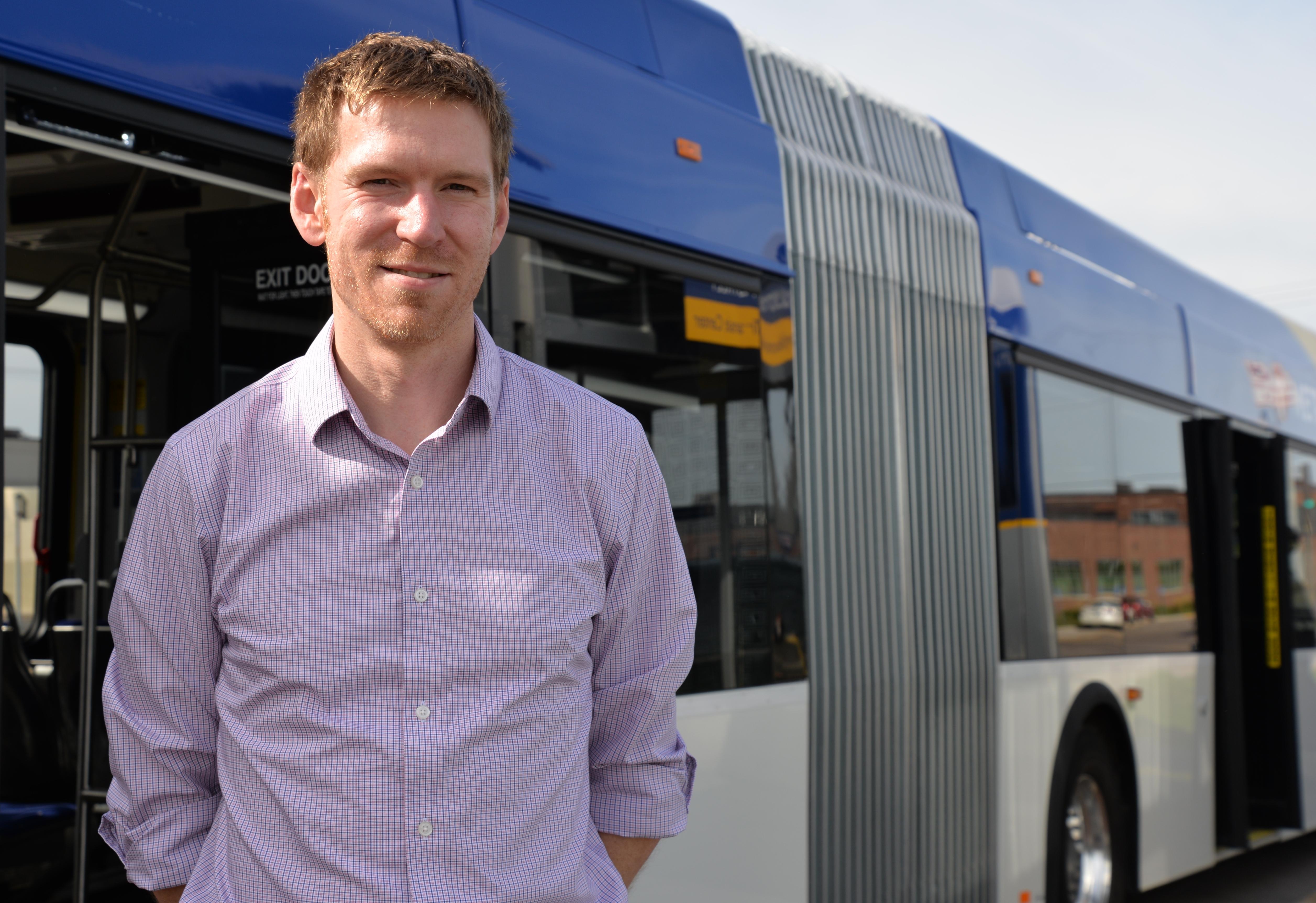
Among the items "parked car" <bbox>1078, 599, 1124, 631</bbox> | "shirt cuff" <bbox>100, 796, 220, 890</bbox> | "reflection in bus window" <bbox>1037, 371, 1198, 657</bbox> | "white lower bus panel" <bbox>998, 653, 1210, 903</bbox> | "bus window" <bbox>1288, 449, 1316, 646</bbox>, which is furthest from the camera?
"bus window" <bbox>1288, 449, 1316, 646</bbox>

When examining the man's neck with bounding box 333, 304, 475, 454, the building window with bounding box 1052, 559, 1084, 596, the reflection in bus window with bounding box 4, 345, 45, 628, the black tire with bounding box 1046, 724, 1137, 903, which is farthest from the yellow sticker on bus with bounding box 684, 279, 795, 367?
the reflection in bus window with bounding box 4, 345, 45, 628

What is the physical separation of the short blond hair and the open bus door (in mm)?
5698

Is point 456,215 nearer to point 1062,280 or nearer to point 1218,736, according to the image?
point 1062,280

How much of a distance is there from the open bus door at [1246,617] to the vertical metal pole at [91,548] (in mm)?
5229

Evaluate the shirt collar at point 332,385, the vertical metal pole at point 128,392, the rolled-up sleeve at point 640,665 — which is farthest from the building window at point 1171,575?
the shirt collar at point 332,385

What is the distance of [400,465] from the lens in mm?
1737

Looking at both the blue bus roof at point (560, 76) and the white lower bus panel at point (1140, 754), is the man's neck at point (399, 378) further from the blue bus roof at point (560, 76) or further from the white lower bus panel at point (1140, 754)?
the white lower bus panel at point (1140, 754)

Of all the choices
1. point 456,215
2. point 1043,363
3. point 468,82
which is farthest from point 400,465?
point 1043,363

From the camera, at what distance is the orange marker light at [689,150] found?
3.55 m

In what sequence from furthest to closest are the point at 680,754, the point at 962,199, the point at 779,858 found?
the point at 962,199 → the point at 779,858 → the point at 680,754

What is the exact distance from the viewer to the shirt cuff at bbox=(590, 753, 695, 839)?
1915mm

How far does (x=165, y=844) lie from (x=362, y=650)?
0.42 meters

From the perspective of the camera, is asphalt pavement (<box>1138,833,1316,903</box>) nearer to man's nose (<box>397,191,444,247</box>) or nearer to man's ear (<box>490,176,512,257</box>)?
man's ear (<box>490,176,512,257</box>)

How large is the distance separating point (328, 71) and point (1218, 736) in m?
6.32
